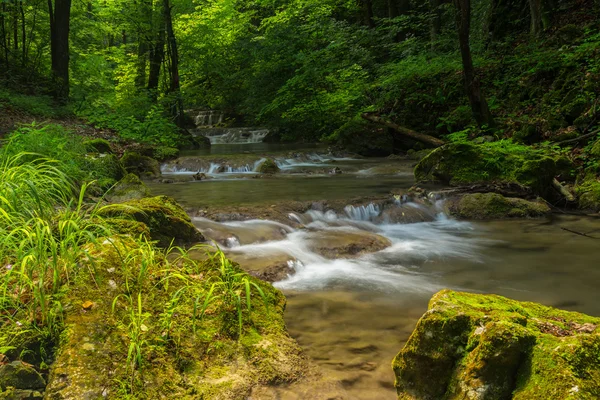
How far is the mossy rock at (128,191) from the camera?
23.5ft

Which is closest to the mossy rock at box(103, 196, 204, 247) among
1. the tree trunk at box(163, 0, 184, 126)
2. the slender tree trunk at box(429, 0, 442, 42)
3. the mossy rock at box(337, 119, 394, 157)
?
the mossy rock at box(337, 119, 394, 157)

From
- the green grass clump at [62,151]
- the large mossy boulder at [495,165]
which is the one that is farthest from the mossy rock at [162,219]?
the large mossy boulder at [495,165]

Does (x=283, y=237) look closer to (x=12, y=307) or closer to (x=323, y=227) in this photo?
(x=323, y=227)

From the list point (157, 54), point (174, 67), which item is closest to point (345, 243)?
point (174, 67)

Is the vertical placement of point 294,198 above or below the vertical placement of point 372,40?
below

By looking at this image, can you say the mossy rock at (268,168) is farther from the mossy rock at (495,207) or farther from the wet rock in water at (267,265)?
the wet rock in water at (267,265)

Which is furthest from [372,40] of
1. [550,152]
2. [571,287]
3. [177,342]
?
[177,342]

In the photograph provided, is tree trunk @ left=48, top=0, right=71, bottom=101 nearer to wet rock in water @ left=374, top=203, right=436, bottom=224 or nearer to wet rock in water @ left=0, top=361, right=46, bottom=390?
wet rock in water @ left=374, top=203, right=436, bottom=224

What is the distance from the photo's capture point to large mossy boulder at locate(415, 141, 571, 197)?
767cm

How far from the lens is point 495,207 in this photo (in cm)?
Answer: 720

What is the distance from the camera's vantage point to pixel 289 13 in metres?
19.5

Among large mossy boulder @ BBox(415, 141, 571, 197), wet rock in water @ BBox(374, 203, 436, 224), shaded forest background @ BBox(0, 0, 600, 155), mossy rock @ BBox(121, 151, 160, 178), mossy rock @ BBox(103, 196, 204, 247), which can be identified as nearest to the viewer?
mossy rock @ BBox(103, 196, 204, 247)

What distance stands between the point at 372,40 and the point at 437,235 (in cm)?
1598

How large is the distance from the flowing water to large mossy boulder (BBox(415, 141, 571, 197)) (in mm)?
1107
